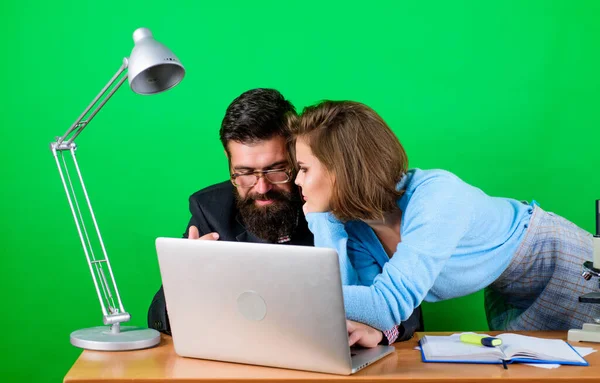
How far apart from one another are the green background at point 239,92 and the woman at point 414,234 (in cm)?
72

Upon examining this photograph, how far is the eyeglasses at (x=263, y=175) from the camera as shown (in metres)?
2.57

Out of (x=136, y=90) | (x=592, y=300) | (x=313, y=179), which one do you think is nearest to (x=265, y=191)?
(x=313, y=179)

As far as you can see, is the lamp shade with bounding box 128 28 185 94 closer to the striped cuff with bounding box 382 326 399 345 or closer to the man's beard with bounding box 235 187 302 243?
the man's beard with bounding box 235 187 302 243

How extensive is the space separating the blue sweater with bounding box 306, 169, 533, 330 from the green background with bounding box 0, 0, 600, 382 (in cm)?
73

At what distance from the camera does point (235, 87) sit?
10.5 ft

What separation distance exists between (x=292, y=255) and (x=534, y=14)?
6.49 ft

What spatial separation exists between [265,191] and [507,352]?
3.32 ft

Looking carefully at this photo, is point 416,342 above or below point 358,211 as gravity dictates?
below

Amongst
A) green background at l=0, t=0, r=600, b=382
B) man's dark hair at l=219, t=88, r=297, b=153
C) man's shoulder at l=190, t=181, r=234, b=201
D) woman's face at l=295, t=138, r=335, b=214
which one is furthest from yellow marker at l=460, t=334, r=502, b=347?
green background at l=0, t=0, r=600, b=382

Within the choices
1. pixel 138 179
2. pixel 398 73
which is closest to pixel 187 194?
pixel 138 179

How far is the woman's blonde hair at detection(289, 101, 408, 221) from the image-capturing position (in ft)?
7.25

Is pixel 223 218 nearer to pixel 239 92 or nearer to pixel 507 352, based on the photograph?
pixel 239 92

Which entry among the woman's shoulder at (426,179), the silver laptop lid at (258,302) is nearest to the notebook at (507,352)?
the silver laptop lid at (258,302)

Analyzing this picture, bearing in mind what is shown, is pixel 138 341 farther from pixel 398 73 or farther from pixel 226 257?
pixel 398 73
